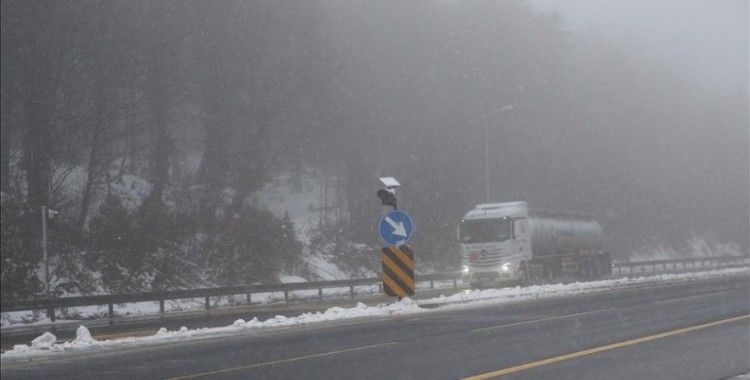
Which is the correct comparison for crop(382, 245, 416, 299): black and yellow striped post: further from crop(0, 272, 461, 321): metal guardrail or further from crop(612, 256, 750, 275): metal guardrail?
crop(612, 256, 750, 275): metal guardrail

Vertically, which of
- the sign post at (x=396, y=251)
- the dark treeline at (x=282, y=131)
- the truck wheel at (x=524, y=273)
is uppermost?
the dark treeline at (x=282, y=131)

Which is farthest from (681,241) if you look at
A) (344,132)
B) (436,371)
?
(436,371)

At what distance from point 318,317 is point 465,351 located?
904 cm

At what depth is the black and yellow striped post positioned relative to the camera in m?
25.7

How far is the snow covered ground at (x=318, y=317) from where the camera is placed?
16.8 metres

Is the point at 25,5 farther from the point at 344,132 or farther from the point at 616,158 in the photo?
the point at 616,158

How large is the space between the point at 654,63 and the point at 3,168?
263 ft

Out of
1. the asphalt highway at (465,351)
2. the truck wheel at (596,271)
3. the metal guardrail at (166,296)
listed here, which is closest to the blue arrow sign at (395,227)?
the asphalt highway at (465,351)

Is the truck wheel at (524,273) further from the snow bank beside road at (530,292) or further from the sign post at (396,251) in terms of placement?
the sign post at (396,251)

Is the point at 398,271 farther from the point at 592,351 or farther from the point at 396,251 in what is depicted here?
the point at 592,351

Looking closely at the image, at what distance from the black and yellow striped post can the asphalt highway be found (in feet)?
12.0

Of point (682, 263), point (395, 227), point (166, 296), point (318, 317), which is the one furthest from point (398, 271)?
point (682, 263)

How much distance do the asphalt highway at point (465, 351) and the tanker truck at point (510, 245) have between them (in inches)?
674

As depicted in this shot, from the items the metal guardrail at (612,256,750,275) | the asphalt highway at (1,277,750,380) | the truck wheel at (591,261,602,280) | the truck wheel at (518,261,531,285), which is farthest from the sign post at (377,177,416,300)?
the metal guardrail at (612,256,750,275)
